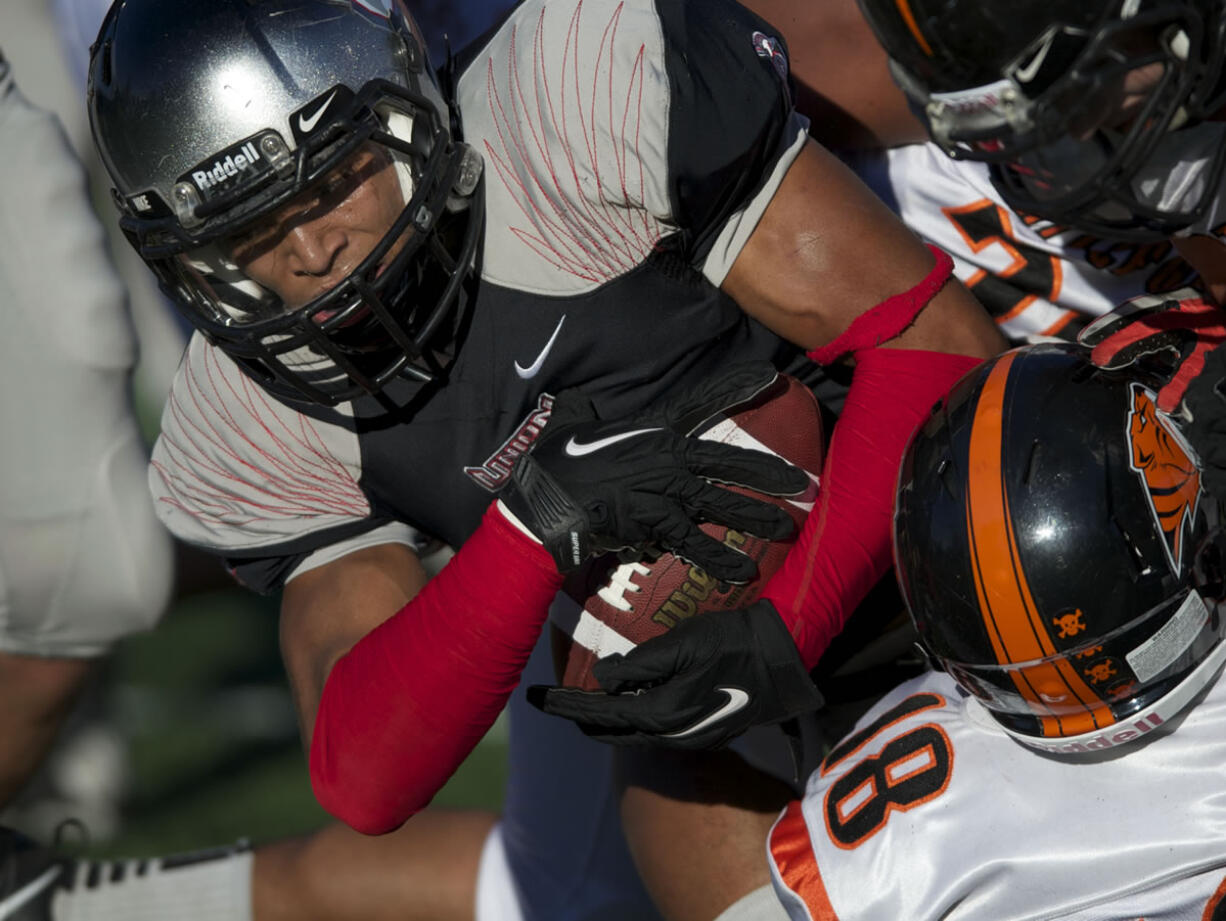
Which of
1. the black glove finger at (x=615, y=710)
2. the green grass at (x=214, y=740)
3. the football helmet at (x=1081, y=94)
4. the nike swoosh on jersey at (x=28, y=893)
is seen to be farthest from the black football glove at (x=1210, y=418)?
the nike swoosh on jersey at (x=28, y=893)

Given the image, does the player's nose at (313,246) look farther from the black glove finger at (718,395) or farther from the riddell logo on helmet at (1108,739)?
the riddell logo on helmet at (1108,739)

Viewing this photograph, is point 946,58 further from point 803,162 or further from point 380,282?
point 380,282

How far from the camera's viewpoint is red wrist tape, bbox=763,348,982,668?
2092 millimetres

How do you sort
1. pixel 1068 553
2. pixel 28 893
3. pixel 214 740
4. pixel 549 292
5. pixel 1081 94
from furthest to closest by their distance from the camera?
pixel 214 740 < pixel 28 893 < pixel 549 292 < pixel 1068 553 < pixel 1081 94

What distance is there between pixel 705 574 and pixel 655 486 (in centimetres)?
21

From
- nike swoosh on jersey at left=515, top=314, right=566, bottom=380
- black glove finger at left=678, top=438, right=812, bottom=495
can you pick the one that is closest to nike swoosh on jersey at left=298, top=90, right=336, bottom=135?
nike swoosh on jersey at left=515, top=314, right=566, bottom=380

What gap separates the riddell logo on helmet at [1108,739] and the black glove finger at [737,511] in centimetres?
46

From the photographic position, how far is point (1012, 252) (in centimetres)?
254

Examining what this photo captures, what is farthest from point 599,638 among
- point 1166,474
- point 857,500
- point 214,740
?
point 214,740

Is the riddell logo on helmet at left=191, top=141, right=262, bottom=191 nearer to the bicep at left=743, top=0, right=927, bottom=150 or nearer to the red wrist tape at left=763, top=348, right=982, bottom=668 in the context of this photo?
the red wrist tape at left=763, top=348, right=982, bottom=668

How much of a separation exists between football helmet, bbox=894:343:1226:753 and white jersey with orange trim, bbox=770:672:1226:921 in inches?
3.4

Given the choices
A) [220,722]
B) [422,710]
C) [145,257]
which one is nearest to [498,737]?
[220,722]

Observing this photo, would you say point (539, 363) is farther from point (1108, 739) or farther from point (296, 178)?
point (1108, 739)

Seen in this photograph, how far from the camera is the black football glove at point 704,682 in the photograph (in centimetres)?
205
